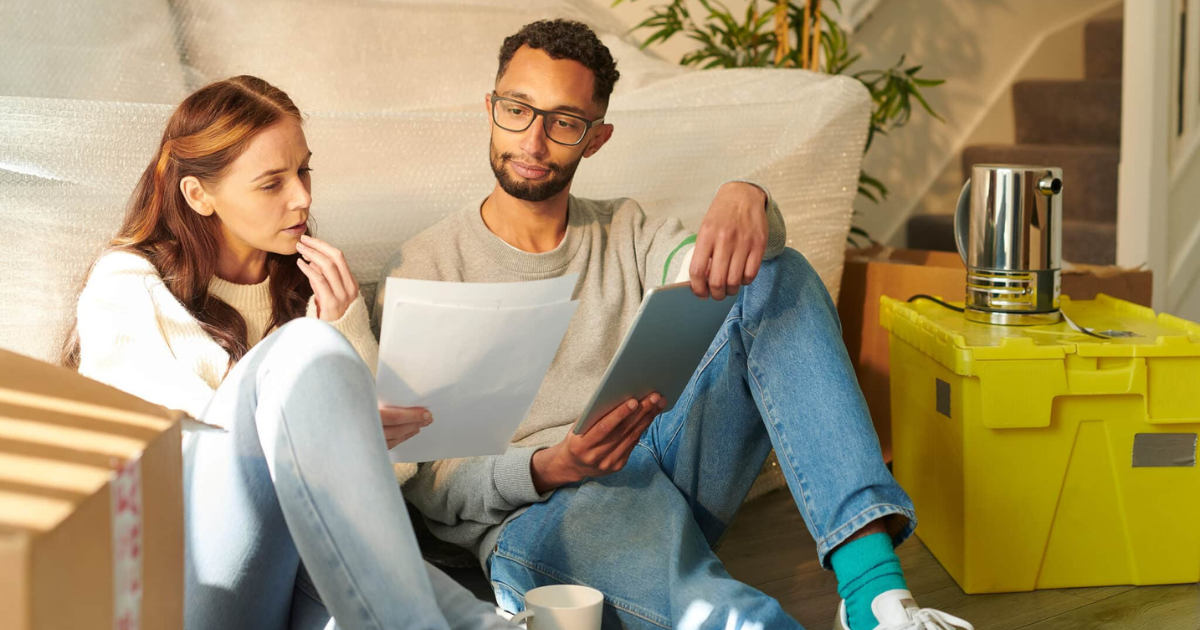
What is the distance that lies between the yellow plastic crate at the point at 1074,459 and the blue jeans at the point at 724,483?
31 cm

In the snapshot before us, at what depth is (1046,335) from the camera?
1.39m

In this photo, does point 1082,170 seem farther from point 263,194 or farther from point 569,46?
point 263,194

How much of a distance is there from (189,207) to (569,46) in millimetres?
485

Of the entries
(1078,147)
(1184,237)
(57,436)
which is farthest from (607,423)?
(1078,147)

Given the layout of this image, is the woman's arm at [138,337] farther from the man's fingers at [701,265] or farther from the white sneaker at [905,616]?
the white sneaker at [905,616]

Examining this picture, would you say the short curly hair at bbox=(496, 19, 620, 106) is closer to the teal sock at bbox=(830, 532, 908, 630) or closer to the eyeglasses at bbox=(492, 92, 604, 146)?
the eyeglasses at bbox=(492, 92, 604, 146)

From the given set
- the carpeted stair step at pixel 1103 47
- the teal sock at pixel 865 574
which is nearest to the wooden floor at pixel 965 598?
the teal sock at pixel 865 574

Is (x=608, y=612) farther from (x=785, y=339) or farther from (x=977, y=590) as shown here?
(x=977, y=590)

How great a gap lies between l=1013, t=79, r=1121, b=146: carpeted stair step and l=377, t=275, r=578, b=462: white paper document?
8.40 feet

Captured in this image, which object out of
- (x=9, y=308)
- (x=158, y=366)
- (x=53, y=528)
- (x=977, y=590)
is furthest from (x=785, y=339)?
(x=9, y=308)

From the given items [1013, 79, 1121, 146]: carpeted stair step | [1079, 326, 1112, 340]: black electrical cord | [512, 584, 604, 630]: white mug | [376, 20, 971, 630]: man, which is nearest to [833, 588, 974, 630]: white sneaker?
[376, 20, 971, 630]: man

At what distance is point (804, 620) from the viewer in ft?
4.20

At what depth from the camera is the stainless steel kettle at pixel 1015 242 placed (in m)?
1.42

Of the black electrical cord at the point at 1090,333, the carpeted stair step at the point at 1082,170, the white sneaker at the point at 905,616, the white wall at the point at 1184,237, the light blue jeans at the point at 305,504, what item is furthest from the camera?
the carpeted stair step at the point at 1082,170
